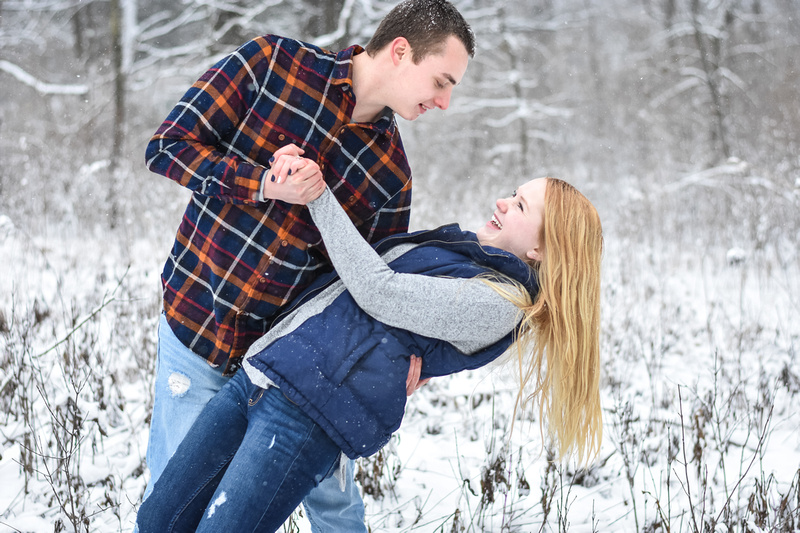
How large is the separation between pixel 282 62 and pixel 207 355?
1.03 m

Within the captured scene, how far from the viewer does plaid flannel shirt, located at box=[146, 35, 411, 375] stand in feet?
5.78

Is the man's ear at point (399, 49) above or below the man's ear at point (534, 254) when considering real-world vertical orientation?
above

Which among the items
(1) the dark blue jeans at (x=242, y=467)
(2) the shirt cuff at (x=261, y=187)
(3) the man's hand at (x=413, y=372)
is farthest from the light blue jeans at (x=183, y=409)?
(2) the shirt cuff at (x=261, y=187)

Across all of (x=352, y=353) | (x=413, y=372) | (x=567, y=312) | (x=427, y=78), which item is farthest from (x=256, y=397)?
(x=427, y=78)

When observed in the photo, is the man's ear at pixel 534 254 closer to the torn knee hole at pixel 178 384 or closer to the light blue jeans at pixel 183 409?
the light blue jeans at pixel 183 409

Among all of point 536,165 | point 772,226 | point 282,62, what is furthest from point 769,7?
point 282,62

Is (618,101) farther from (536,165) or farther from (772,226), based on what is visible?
(772,226)

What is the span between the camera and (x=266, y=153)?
187cm

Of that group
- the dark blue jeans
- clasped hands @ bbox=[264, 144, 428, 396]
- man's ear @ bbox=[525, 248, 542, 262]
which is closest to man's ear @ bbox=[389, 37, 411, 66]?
clasped hands @ bbox=[264, 144, 428, 396]

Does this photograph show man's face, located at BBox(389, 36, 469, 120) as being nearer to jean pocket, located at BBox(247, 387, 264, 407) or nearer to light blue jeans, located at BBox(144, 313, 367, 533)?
jean pocket, located at BBox(247, 387, 264, 407)

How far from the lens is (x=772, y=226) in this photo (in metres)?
7.54

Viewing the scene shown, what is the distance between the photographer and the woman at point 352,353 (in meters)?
1.53

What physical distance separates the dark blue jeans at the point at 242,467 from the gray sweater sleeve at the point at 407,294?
384 millimetres

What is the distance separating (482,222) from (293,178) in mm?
7472
